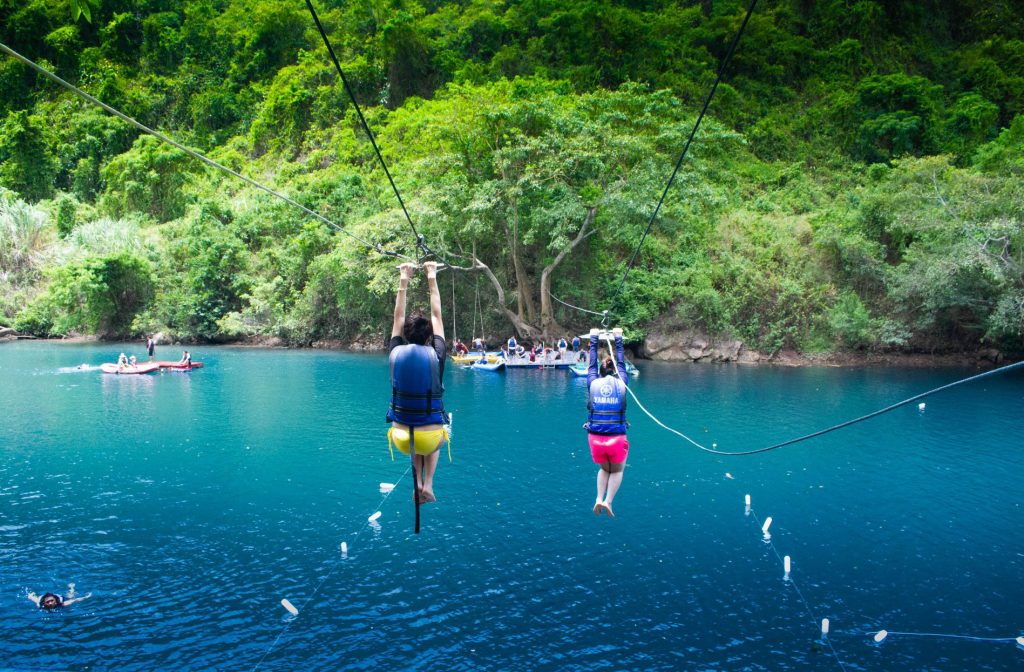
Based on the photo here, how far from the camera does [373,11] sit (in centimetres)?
5166

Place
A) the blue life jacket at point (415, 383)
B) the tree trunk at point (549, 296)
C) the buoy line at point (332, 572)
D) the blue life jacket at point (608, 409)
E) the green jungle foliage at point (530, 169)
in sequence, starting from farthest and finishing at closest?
the tree trunk at point (549, 296) → the green jungle foliage at point (530, 169) → the buoy line at point (332, 572) → the blue life jacket at point (608, 409) → the blue life jacket at point (415, 383)

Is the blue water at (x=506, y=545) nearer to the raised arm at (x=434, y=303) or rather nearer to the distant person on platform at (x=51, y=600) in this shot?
the distant person on platform at (x=51, y=600)

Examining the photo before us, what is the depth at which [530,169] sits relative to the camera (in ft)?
90.2

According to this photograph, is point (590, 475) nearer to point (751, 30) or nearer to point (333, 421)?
point (333, 421)

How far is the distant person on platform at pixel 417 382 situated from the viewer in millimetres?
A: 5195

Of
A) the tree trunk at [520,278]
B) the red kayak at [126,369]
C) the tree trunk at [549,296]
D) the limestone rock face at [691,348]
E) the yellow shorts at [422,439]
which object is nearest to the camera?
the yellow shorts at [422,439]

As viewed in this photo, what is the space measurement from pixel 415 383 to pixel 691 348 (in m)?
28.8

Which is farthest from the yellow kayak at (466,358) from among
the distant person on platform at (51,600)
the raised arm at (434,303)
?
the raised arm at (434,303)

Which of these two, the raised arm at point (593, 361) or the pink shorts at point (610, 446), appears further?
the raised arm at point (593, 361)

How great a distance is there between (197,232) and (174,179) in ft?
28.8

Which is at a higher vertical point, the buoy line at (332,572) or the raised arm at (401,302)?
the raised arm at (401,302)

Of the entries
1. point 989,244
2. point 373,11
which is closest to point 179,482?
point 989,244

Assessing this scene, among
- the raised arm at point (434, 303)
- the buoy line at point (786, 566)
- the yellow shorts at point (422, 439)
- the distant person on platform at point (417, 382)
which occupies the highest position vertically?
the raised arm at point (434, 303)

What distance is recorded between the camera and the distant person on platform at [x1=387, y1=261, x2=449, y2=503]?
17.0ft
